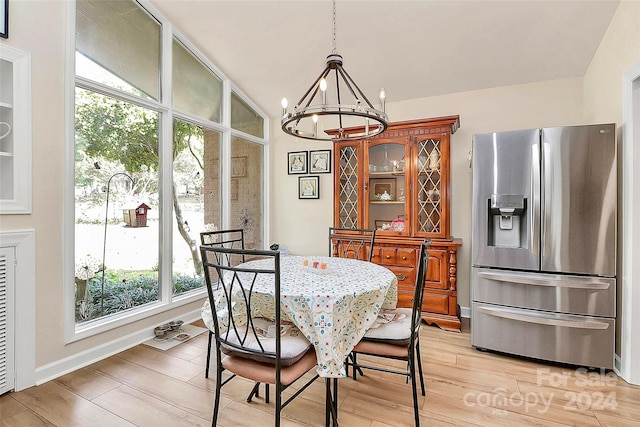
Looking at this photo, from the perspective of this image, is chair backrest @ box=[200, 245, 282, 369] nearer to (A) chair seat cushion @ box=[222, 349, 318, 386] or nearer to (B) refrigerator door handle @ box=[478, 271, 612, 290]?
(A) chair seat cushion @ box=[222, 349, 318, 386]

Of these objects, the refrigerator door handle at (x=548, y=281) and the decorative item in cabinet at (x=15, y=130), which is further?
the refrigerator door handle at (x=548, y=281)

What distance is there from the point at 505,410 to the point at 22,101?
3.67 meters

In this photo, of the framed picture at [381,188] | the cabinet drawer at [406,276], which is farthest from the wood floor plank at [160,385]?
the framed picture at [381,188]

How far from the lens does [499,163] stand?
8.64ft

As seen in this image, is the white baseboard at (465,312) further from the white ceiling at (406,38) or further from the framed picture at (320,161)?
the white ceiling at (406,38)

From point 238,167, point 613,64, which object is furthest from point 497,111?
point 238,167

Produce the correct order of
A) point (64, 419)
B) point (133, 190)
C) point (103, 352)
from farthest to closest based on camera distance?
point (133, 190), point (103, 352), point (64, 419)

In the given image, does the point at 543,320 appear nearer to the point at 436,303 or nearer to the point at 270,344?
the point at 436,303

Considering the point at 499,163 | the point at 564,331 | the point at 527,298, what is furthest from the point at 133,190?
the point at 564,331

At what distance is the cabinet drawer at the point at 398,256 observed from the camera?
3309 millimetres

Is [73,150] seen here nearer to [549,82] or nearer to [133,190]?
[133,190]

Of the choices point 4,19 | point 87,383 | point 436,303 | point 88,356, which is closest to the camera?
point 4,19

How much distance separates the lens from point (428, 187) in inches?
131

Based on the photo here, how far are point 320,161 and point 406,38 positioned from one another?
1840 millimetres
